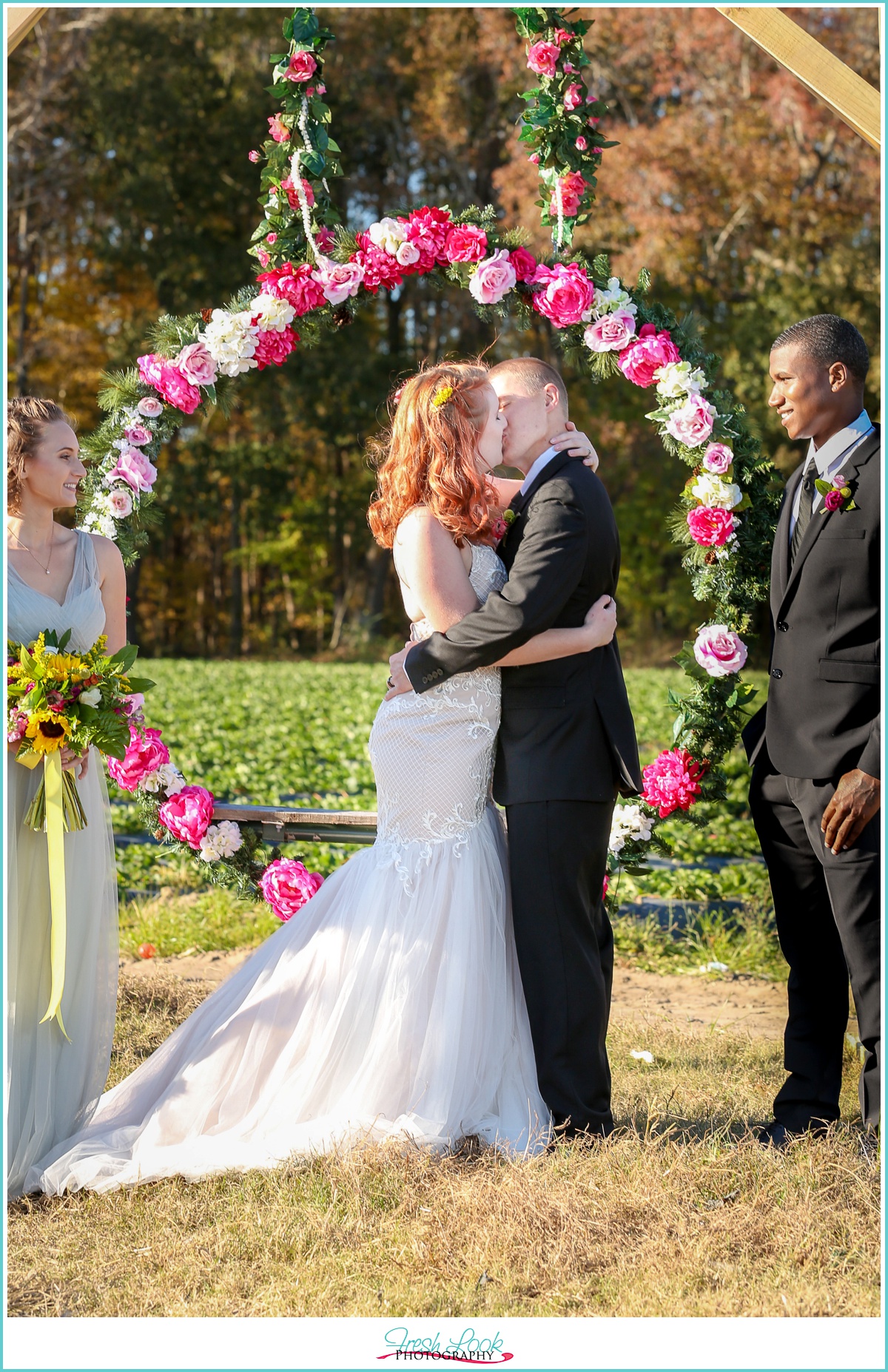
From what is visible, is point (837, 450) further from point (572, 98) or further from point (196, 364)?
point (196, 364)

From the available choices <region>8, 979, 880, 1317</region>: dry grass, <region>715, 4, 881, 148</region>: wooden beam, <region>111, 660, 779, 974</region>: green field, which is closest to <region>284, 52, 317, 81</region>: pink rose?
<region>715, 4, 881, 148</region>: wooden beam

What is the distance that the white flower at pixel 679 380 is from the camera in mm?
4723

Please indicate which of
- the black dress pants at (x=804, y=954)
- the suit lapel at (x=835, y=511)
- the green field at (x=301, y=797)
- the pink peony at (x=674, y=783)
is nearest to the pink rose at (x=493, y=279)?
the suit lapel at (x=835, y=511)

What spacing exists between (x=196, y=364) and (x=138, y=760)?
67.0 inches

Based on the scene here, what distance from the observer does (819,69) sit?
3.72 metres

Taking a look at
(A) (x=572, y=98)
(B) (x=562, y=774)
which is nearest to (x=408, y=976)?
(B) (x=562, y=774)

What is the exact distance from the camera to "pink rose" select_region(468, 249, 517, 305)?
465cm

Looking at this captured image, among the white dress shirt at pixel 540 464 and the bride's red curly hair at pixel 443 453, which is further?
the white dress shirt at pixel 540 464

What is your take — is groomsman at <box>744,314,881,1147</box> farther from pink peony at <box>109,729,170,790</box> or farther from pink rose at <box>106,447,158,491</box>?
pink rose at <box>106,447,158,491</box>

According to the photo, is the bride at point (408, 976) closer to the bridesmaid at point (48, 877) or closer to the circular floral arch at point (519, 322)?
the bridesmaid at point (48, 877)

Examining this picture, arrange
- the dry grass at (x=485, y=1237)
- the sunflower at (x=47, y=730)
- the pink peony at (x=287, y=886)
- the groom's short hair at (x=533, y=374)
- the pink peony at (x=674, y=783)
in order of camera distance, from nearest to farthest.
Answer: the dry grass at (x=485, y=1237) < the sunflower at (x=47, y=730) < the groom's short hair at (x=533, y=374) < the pink peony at (x=674, y=783) < the pink peony at (x=287, y=886)

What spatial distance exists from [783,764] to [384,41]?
27250mm

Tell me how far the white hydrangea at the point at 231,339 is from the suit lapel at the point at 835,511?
2494 millimetres

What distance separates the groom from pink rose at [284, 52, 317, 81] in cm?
195
